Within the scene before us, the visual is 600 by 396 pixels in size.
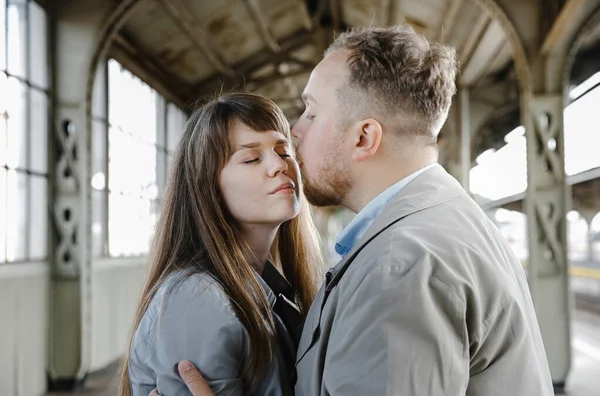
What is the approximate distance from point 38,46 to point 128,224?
387 centimetres

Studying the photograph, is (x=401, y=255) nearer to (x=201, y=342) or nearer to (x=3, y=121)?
(x=201, y=342)

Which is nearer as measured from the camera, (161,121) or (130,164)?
(130,164)

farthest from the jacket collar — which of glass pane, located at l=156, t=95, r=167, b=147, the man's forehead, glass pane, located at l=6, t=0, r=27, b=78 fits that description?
glass pane, located at l=156, t=95, r=167, b=147

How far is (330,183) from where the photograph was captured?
5.68ft

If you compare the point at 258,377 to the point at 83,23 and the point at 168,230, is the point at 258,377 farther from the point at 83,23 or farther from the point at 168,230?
the point at 83,23

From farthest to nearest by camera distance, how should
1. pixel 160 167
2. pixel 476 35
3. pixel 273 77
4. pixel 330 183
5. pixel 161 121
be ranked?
pixel 273 77 → pixel 160 167 → pixel 161 121 → pixel 476 35 → pixel 330 183

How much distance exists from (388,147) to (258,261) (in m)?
0.82

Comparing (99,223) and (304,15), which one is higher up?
(304,15)

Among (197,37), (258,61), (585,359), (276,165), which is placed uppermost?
(258,61)

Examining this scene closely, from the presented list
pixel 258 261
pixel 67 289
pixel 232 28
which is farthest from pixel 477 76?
pixel 258 261

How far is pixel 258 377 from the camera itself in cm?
176

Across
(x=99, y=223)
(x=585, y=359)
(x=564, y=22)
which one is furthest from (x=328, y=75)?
(x=585, y=359)

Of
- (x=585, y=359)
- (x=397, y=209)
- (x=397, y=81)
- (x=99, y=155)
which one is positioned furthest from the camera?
(x=585, y=359)

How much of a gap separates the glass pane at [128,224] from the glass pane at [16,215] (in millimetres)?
2363
